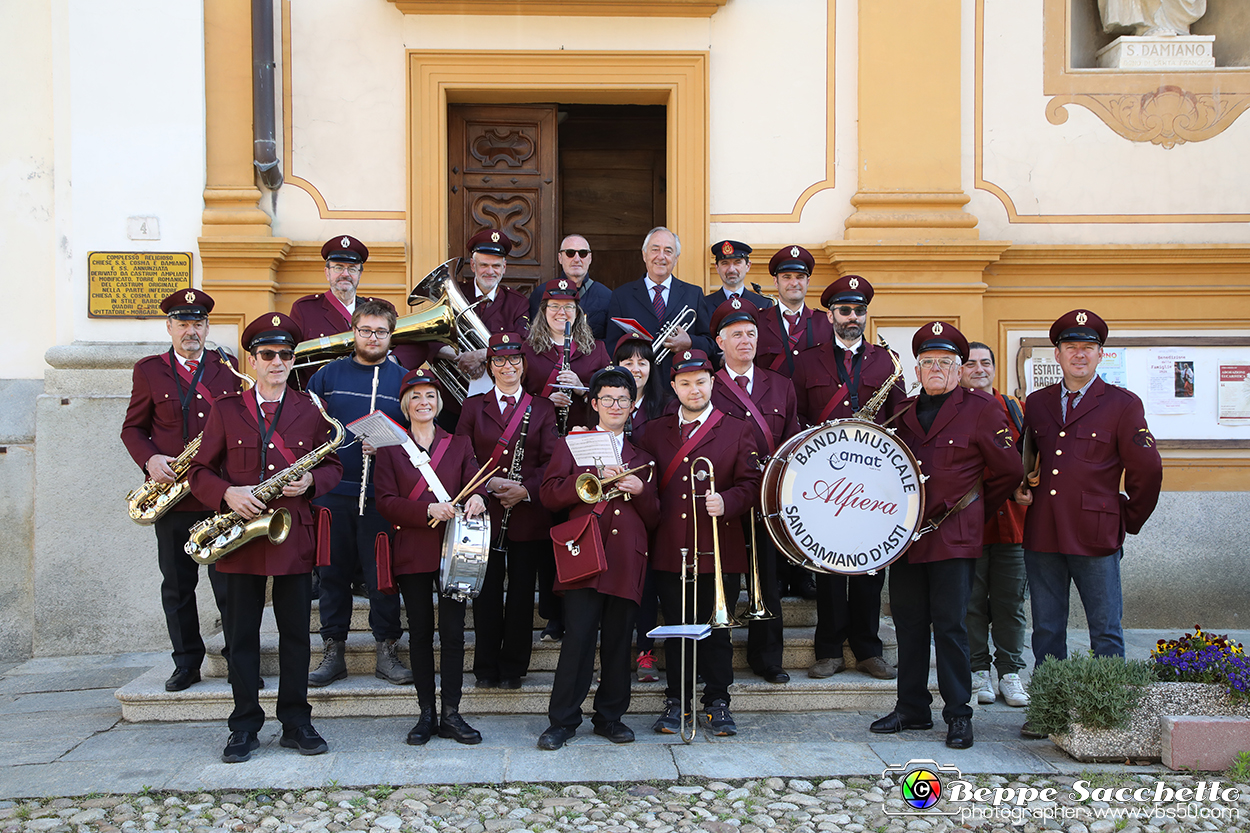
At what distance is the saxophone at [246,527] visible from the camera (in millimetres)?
5156

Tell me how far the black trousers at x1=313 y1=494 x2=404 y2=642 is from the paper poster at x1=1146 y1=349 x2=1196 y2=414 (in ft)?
19.1

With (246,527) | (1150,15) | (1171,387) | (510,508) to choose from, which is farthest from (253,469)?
(1150,15)

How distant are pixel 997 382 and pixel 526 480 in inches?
164

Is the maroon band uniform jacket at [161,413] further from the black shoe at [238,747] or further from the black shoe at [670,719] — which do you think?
the black shoe at [670,719]

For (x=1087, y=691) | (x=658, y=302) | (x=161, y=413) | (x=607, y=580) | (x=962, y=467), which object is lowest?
(x=1087, y=691)

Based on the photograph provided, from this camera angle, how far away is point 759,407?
232 inches

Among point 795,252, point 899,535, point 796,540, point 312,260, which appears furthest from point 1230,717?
point 312,260

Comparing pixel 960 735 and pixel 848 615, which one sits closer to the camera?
pixel 960 735

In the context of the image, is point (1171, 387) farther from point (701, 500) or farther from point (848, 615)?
point (701, 500)

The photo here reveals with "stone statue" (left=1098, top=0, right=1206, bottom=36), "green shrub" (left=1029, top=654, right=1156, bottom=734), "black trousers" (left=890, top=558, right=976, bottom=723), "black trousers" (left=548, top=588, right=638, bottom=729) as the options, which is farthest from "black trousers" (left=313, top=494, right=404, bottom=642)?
"stone statue" (left=1098, top=0, right=1206, bottom=36)

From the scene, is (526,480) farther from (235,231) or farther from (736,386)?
(235,231)

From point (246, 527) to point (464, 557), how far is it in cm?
105

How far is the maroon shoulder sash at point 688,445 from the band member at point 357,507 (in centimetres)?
165

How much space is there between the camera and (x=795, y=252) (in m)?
6.68
